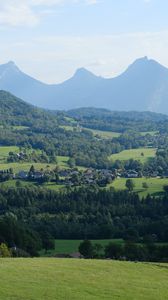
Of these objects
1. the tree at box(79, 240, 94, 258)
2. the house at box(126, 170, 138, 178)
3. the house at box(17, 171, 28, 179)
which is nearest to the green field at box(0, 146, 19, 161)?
the house at box(17, 171, 28, 179)

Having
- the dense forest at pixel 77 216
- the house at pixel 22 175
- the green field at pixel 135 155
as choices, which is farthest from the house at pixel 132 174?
the house at pixel 22 175

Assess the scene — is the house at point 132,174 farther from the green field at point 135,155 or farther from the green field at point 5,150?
the green field at point 5,150

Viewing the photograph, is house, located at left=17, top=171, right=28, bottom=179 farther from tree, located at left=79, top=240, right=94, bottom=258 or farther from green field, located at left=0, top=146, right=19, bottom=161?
tree, located at left=79, top=240, right=94, bottom=258

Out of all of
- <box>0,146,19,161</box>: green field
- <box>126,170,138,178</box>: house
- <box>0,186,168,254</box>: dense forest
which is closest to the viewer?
<box>0,186,168,254</box>: dense forest

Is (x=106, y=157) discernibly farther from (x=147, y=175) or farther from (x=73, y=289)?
(x=73, y=289)

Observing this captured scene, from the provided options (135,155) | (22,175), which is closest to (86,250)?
(22,175)

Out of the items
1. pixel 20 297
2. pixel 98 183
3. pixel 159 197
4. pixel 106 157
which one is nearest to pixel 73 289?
pixel 20 297

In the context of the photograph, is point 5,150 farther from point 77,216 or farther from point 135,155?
point 77,216
